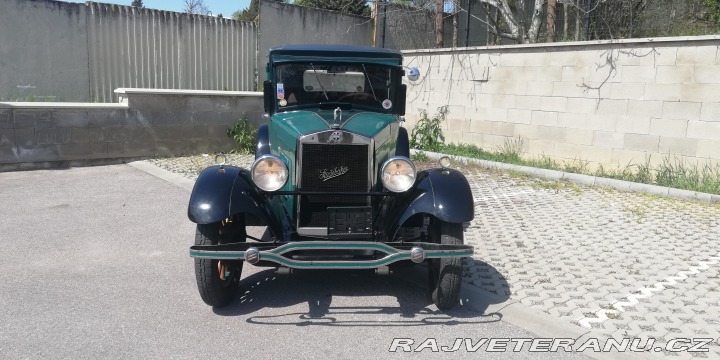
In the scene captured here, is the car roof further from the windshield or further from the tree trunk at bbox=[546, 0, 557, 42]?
the tree trunk at bbox=[546, 0, 557, 42]

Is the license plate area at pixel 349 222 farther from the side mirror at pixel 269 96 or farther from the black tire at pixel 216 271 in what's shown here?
the side mirror at pixel 269 96

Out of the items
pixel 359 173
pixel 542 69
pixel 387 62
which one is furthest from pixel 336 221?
pixel 542 69

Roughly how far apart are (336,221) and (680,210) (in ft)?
16.4

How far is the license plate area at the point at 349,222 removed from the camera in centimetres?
438

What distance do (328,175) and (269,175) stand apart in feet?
1.45

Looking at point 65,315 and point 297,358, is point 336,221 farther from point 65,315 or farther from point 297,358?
point 65,315

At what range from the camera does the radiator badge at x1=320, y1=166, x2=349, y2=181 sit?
4.47 metres

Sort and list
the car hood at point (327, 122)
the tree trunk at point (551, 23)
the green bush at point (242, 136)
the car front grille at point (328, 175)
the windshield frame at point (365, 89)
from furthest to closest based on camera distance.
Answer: the green bush at point (242, 136)
the tree trunk at point (551, 23)
the windshield frame at point (365, 89)
the car hood at point (327, 122)
the car front grille at point (328, 175)

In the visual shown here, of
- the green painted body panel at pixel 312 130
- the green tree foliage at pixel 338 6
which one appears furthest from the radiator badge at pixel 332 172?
the green tree foliage at pixel 338 6

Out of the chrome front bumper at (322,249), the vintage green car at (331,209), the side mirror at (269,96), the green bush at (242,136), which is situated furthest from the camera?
the green bush at (242,136)

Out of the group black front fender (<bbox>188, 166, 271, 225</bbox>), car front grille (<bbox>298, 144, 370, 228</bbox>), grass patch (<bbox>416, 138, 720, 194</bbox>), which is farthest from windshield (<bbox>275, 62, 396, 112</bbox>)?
grass patch (<bbox>416, 138, 720, 194</bbox>)

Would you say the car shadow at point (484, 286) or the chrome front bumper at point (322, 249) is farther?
the car shadow at point (484, 286)

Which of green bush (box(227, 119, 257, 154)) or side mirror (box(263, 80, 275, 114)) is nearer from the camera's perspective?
side mirror (box(263, 80, 275, 114))

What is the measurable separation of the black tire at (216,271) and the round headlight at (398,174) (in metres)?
1.26
